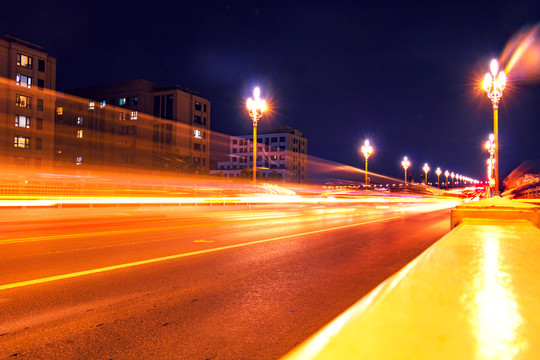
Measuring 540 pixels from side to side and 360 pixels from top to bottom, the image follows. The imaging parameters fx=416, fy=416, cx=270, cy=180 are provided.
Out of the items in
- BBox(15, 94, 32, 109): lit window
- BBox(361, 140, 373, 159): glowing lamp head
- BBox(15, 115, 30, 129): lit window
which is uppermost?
BBox(15, 94, 32, 109): lit window

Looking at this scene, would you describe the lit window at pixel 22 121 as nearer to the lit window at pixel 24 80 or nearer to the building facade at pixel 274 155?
the lit window at pixel 24 80

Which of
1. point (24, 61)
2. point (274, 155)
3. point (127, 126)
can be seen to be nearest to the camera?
point (24, 61)

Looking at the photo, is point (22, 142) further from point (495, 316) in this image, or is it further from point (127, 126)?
point (495, 316)

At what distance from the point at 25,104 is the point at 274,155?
78877mm

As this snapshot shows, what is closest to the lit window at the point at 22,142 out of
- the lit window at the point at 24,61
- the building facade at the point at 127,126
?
the lit window at the point at 24,61

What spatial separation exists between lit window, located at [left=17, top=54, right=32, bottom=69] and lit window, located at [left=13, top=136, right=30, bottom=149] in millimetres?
10090

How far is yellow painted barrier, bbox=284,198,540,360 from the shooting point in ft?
6.06

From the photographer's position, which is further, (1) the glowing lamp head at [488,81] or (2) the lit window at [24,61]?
(2) the lit window at [24,61]

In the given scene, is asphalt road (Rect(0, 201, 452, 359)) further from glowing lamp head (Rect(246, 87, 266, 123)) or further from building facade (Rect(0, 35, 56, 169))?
building facade (Rect(0, 35, 56, 169))

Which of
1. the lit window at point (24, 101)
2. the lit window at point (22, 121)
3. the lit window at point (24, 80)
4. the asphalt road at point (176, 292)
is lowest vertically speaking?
the asphalt road at point (176, 292)

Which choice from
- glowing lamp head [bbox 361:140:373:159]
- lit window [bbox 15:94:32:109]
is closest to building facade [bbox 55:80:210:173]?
lit window [bbox 15:94:32:109]

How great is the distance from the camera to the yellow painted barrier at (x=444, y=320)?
6.06 ft

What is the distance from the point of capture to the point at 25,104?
57281mm

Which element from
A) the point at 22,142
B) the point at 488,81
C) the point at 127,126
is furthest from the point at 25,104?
the point at 488,81
